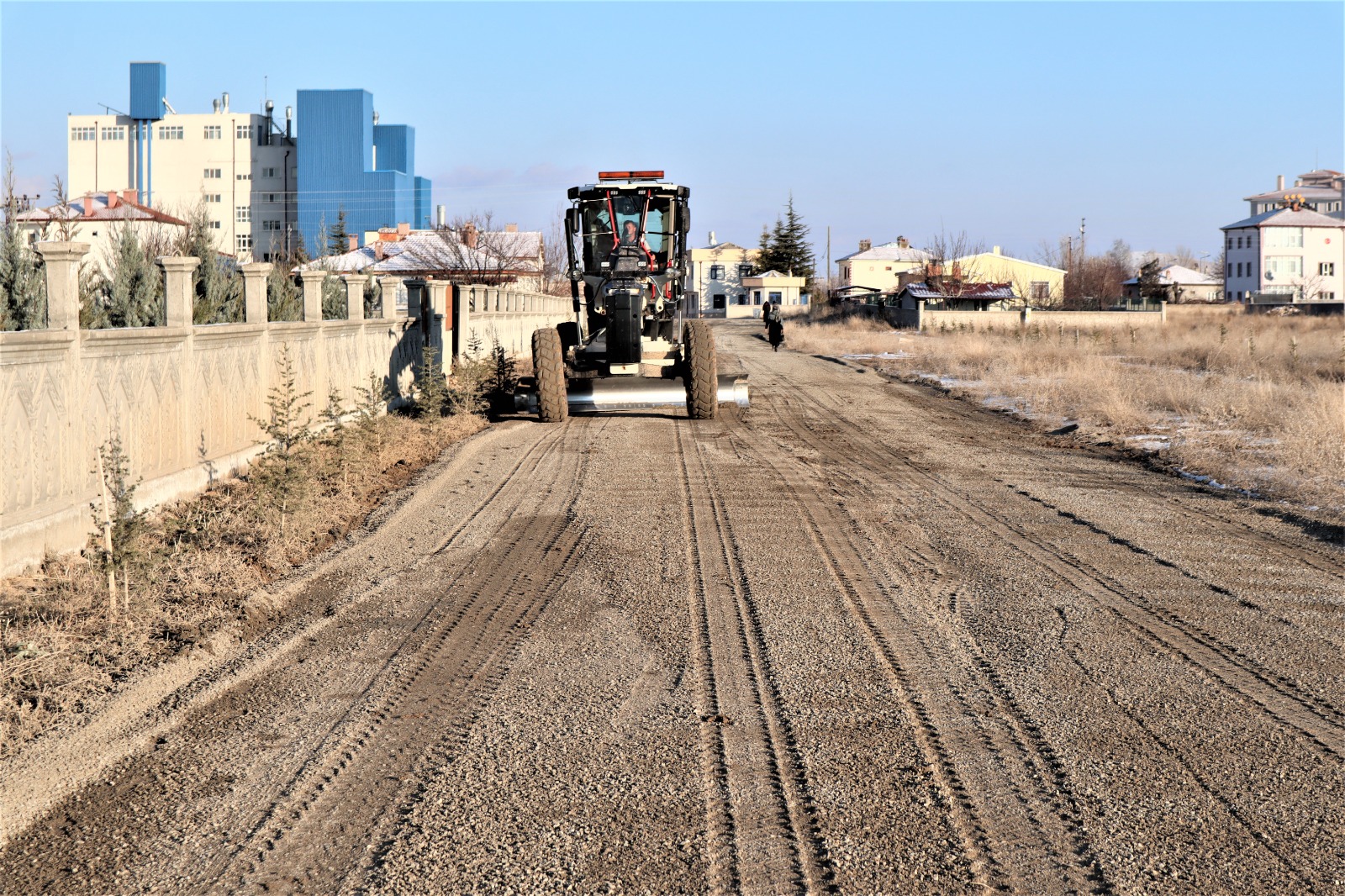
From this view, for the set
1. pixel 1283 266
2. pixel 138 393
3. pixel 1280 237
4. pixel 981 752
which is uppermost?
pixel 1280 237

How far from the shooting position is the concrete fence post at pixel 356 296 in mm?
17500

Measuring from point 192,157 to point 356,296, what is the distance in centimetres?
9073

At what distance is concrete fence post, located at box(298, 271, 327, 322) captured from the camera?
15047mm

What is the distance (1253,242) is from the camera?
113250mm

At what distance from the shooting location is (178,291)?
11047 mm

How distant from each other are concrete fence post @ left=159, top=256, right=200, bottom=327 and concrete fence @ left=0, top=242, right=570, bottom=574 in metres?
0.01

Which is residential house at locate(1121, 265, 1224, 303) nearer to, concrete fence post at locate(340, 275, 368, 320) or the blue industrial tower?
the blue industrial tower

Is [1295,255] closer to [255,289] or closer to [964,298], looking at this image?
[964,298]

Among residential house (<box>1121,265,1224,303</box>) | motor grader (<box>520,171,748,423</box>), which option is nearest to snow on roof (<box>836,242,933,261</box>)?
residential house (<box>1121,265,1224,303</box>)

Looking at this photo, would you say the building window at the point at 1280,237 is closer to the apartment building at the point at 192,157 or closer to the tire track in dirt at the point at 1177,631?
the apartment building at the point at 192,157

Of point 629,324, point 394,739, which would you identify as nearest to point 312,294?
point 629,324

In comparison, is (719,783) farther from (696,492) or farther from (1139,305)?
(1139,305)

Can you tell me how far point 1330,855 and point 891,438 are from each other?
13050mm

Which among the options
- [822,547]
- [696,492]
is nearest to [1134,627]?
[822,547]
